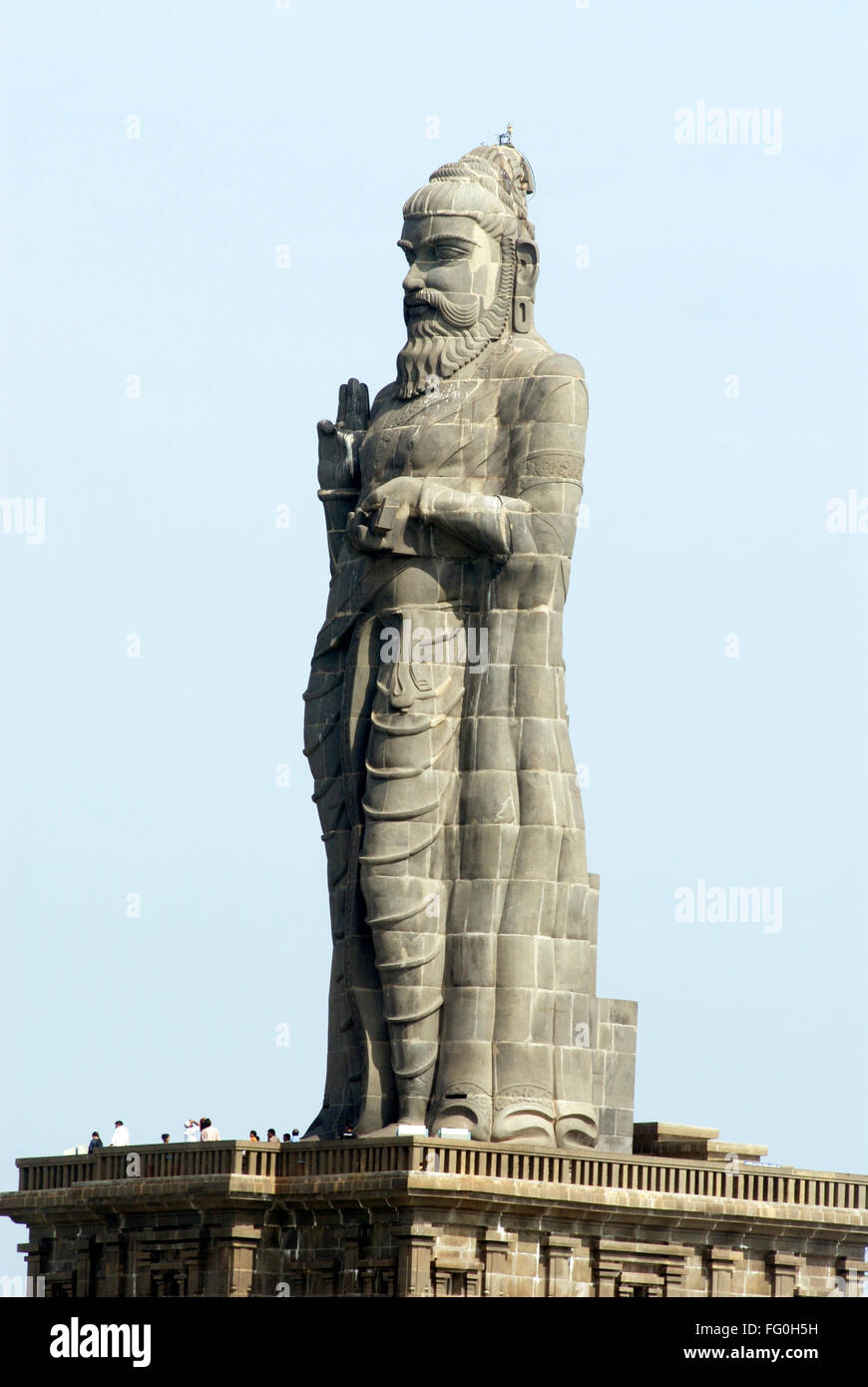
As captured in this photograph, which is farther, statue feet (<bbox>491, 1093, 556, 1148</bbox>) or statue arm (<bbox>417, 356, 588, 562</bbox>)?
statue arm (<bbox>417, 356, 588, 562</bbox>)

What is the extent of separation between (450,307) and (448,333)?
33 centimetres

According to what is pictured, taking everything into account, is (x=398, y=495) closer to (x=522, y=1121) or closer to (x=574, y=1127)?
(x=522, y=1121)

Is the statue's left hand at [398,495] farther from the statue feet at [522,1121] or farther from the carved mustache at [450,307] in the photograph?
the statue feet at [522,1121]

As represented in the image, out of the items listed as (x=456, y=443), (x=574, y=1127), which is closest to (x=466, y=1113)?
(x=574, y=1127)

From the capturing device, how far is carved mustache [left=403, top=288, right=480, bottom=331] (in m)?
49.0

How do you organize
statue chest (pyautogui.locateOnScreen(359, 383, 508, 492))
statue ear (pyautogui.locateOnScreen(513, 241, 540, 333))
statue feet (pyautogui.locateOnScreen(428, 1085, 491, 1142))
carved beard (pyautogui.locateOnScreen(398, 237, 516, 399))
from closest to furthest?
statue feet (pyautogui.locateOnScreen(428, 1085, 491, 1142))
statue chest (pyautogui.locateOnScreen(359, 383, 508, 492))
carved beard (pyautogui.locateOnScreen(398, 237, 516, 399))
statue ear (pyautogui.locateOnScreen(513, 241, 540, 333))

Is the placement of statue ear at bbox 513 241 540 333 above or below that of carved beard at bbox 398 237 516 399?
above

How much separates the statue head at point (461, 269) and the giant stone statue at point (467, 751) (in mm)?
27

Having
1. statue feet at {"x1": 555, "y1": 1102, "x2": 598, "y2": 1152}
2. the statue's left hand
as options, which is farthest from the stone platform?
the statue's left hand

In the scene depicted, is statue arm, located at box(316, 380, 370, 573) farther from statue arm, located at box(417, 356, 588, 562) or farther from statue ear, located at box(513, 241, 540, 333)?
statue ear, located at box(513, 241, 540, 333)

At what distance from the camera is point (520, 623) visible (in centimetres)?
4831

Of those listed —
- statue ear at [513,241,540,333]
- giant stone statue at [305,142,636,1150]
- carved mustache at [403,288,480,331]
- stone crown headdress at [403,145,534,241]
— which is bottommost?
giant stone statue at [305,142,636,1150]

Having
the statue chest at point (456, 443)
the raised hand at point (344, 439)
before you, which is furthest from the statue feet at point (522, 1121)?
the raised hand at point (344, 439)
